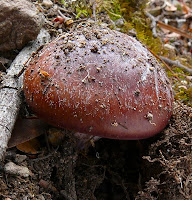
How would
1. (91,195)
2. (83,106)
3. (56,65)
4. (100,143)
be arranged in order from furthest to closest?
(100,143) → (91,195) → (56,65) → (83,106)

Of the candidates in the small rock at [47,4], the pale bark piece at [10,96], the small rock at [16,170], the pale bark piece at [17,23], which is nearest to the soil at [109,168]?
the small rock at [16,170]

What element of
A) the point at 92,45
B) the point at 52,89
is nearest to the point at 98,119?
the point at 52,89

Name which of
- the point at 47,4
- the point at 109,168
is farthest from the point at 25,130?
the point at 47,4

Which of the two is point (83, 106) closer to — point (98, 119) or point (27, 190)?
point (98, 119)

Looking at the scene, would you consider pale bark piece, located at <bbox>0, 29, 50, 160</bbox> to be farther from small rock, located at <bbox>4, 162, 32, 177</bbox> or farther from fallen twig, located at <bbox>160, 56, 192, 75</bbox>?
fallen twig, located at <bbox>160, 56, 192, 75</bbox>

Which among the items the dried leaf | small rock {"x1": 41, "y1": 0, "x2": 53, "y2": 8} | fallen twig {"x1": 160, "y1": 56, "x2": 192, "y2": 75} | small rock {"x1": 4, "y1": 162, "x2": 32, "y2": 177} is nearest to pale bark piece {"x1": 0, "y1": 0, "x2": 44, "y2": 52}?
small rock {"x1": 41, "y1": 0, "x2": 53, "y2": 8}
